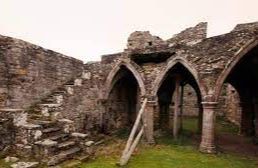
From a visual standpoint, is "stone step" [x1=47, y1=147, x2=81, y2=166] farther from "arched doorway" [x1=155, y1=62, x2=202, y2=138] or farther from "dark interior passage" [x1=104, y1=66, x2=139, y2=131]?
"arched doorway" [x1=155, y1=62, x2=202, y2=138]

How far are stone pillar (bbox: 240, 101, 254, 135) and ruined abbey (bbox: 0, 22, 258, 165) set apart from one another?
0.05 metres

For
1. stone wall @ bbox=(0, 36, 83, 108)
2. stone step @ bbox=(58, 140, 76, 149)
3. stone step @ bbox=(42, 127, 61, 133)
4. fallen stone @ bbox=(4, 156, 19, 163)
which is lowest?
fallen stone @ bbox=(4, 156, 19, 163)

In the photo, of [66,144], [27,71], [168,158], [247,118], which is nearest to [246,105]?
[247,118]

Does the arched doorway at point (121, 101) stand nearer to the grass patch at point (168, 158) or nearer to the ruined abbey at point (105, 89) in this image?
the ruined abbey at point (105, 89)

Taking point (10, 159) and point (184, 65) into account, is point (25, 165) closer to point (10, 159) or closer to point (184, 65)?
point (10, 159)

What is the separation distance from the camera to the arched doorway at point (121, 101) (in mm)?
15281

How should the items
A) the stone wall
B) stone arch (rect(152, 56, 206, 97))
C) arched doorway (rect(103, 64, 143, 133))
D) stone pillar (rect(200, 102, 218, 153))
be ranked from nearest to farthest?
the stone wall → stone pillar (rect(200, 102, 218, 153)) → stone arch (rect(152, 56, 206, 97)) → arched doorway (rect(103, 64, 143, 133))

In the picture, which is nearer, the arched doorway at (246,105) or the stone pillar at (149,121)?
the stone pillar at (149,121)

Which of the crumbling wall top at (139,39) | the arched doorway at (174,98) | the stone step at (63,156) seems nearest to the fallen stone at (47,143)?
the stone step at (63,156)

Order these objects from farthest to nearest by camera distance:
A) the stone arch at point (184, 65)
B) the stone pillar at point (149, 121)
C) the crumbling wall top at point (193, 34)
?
the crumbling wall top at point (193, 34), the stone pillar at point (149, 121), the stone arch at point (184, 65)

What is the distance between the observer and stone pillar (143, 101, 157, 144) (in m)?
13.1

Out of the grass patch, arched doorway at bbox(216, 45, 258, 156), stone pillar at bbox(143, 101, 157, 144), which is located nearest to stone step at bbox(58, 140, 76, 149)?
the grass patch

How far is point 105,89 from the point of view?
49.6 feet

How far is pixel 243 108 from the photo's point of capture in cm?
1766
